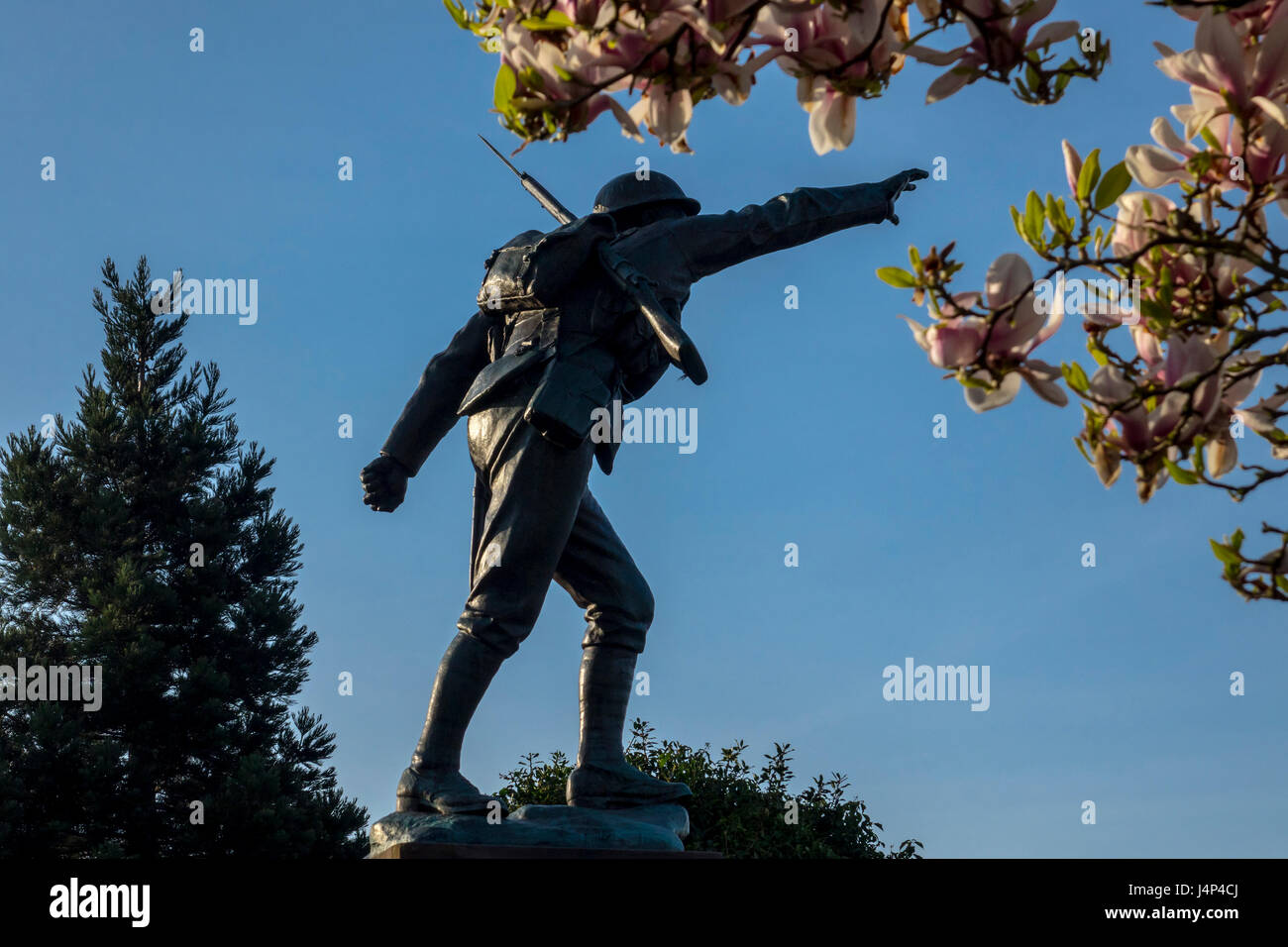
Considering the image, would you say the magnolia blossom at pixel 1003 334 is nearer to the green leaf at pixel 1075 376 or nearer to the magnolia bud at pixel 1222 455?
the green leaf at pixel 1075 376

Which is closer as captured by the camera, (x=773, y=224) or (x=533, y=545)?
(x=533, y=545)

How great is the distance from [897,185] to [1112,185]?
12.8 ft

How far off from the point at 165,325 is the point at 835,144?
2074 cm

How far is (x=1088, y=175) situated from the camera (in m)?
1.63

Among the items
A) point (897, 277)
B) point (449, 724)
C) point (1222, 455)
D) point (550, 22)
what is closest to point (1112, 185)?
point (897, 277)

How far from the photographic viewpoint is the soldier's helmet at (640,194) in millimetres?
5398

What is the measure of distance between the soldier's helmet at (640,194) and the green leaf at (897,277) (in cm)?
389

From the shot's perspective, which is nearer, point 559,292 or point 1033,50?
point 1033,50

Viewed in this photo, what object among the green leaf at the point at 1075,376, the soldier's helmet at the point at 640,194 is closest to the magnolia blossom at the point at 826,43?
the green leaf at the point at 1075,376

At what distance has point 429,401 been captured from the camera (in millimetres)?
5344

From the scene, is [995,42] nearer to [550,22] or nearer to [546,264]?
[550,22]
